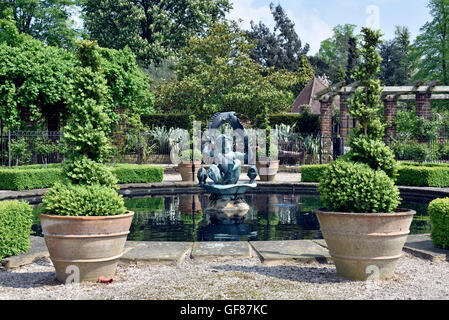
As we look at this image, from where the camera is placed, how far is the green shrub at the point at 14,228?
5.22 meters

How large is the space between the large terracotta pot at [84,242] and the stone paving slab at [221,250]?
1.39 metres

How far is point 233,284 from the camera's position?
4367 mm

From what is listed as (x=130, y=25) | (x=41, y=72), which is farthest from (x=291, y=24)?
(x=41, y=72)

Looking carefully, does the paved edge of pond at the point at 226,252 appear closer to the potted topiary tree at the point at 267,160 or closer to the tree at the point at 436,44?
the potted topiary tree at the point at 267,160

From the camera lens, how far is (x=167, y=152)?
24766 millimetres

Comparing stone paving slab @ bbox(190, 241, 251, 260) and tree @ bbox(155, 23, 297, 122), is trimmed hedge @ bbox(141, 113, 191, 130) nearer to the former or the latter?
tree @ bbox(155, 23, 297, 122)

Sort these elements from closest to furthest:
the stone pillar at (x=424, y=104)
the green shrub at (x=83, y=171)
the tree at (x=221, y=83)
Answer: the green shrub at (x=83, y=171) < the stone pillar at (x=424, y=104) < the tree at (x=221, y=83)

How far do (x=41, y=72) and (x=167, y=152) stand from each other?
826 centimetres

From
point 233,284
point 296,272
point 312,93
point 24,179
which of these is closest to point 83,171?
point 233,284

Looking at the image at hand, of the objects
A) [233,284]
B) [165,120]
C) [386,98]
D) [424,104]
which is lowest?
[233,284]

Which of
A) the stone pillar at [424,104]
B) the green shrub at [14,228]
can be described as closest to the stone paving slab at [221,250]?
the green shrub at [14,228]

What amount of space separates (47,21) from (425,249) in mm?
31651

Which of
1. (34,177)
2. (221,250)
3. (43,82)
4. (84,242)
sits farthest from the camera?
(43,82)

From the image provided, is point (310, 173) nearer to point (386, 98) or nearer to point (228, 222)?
point (228, 222)
